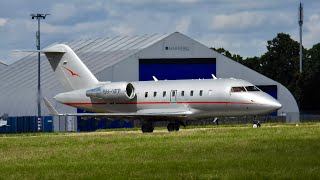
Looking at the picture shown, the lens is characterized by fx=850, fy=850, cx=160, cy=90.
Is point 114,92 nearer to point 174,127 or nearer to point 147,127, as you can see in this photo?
point 147,127

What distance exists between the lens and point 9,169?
2281 centimetres

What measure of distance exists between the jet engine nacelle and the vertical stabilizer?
1.82 m

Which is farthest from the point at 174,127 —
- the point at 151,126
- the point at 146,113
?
the point at 146,113

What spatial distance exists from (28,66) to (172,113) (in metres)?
57.1

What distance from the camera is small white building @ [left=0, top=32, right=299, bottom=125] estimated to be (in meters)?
94.3

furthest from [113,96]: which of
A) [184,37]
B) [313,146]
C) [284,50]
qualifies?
[284,50]

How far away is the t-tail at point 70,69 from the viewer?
59.2 m

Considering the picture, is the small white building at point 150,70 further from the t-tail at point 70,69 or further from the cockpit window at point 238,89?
the cockpit window at point 238,89

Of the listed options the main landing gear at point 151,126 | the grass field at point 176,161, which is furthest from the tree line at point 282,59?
the grass field at point 176,161

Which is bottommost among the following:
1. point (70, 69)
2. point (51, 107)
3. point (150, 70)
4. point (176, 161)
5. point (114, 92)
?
point (176, 161)

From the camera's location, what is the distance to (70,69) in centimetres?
5947

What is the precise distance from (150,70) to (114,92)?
4165cm

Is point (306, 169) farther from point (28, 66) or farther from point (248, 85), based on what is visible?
point (28, 66)

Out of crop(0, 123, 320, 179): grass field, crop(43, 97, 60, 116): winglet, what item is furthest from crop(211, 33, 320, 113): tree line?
crop(0, 123, 320, 179): grass field
